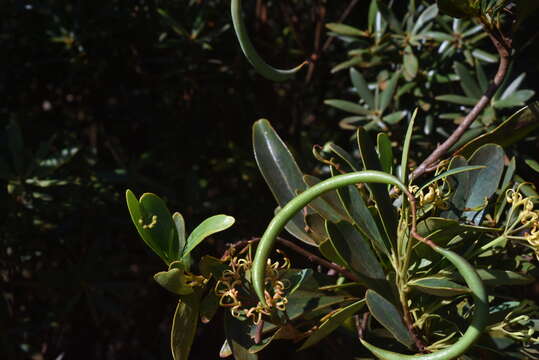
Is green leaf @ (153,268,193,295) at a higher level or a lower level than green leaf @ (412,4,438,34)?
lower

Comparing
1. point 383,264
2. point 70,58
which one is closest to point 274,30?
point 70,58

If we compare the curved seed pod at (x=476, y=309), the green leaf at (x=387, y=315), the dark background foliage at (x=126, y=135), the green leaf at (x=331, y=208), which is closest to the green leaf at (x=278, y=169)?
the green leaf at (x=331, y=208)

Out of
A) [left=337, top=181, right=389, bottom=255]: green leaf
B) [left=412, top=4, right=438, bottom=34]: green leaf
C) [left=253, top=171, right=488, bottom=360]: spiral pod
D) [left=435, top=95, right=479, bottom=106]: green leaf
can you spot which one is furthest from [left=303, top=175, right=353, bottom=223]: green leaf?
[left=412, top=4, right=438, bottom=34]: green leaf

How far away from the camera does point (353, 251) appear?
0.68 meters

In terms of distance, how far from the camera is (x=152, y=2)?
49.6 inches

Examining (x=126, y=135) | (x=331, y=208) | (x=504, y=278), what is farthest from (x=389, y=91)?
(x=126, y=135)

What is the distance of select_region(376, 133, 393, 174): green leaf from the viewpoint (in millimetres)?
733

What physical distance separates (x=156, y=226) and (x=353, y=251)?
222 mm

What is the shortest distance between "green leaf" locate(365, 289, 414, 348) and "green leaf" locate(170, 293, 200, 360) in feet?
0.65

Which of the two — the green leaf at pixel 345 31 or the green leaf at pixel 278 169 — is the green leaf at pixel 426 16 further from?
the green leaf at pixel 278 169

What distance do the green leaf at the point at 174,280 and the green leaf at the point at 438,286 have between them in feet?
0.81

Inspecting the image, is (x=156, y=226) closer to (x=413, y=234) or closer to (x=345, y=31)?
(x=413, y=234)

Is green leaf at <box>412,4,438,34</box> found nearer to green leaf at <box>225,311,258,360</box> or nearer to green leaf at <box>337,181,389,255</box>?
green leaf at <box>337,181,389,255</box>

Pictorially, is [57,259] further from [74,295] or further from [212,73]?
[212,73]
